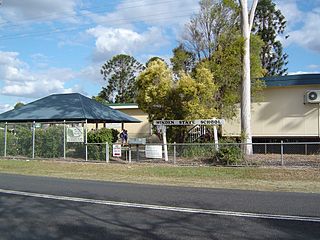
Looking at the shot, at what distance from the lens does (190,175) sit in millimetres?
17609

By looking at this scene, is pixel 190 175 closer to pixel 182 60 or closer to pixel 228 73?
pixel 228 73

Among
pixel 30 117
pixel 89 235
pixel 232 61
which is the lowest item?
pixel 89 235

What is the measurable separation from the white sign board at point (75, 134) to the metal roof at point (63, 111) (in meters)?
3.01

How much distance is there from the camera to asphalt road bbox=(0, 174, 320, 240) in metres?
7.18

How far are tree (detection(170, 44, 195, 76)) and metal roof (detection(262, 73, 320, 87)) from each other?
4711 mm

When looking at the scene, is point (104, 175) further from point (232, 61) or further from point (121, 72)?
point (121, 72)

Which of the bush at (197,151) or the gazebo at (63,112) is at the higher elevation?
the gazebo at (63,112)

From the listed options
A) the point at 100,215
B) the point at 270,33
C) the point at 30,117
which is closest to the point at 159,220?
the point at 100,215

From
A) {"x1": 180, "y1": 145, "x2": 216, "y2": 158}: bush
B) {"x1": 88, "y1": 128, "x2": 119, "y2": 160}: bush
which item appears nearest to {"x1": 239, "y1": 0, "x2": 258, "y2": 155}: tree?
{"x1": 180, "y1": 145, "x2": 216, "y2": 158}: bush

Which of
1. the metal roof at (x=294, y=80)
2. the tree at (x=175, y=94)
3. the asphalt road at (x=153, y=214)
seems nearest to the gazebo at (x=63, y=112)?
the tree at (x=175, y=94)

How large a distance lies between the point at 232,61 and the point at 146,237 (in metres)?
19.7

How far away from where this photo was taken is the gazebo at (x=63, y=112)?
93.5 feet

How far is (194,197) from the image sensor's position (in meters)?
11.2

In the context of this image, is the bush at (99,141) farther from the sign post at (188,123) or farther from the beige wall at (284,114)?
the beige wall at (284,114)
